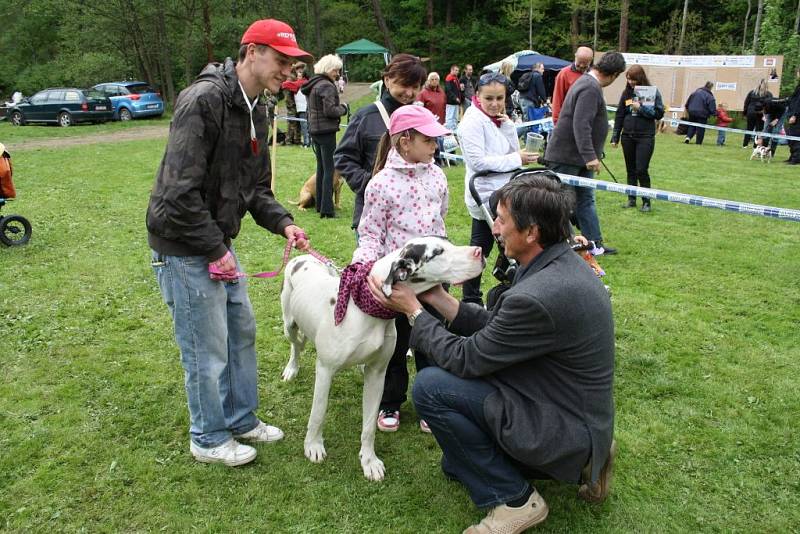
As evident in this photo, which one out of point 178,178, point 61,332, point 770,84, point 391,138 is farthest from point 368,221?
point 770,84

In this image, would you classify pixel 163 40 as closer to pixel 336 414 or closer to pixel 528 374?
pixel 336 414

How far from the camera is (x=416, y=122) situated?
3.36 meters

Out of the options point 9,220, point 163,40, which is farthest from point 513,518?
point 163,40

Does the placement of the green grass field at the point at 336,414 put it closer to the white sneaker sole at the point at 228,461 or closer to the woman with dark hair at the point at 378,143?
the white sneaker sole at the point at 228,461

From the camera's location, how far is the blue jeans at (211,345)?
308 cm

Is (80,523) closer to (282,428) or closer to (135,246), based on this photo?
(282,428)

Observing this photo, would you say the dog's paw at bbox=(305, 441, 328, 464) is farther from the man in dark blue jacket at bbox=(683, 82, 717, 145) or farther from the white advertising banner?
the white advertising banner

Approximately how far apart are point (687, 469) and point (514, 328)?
1.72 metres

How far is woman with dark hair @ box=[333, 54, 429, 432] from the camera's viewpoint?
3920 millimetres

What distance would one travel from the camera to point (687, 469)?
11.4ft

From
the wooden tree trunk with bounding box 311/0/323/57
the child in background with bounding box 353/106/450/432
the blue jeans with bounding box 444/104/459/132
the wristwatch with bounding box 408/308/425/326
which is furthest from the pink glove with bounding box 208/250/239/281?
the wooden tree trunk with bounding box 311/0/323/57

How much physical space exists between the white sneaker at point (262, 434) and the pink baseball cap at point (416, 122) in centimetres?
197

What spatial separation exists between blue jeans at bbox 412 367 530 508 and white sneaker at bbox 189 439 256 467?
1177 millimetres

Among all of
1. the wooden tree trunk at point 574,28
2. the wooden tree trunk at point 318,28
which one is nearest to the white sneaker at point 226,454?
the wooden tree trunk at point 574,28
